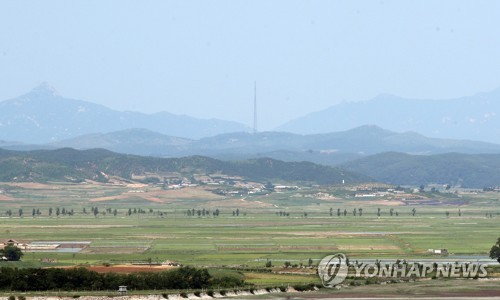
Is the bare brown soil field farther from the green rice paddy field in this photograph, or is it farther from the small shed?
the small shed

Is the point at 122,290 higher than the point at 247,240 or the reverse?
the reverse

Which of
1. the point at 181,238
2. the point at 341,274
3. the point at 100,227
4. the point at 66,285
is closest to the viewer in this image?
the point at 66,285

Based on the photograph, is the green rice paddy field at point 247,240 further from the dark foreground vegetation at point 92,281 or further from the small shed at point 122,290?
the small shed at point 122,290

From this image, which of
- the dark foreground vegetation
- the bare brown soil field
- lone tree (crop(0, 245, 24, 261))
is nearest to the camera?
the dark foreground vegetation

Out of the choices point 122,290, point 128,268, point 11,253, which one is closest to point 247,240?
point 11,253

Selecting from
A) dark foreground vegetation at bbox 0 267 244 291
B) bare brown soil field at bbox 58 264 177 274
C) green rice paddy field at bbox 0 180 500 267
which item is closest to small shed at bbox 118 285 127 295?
dark foreground vegetation at bbox 0 267 244 291

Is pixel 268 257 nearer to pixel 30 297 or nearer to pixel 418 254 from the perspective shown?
pixel 418 254

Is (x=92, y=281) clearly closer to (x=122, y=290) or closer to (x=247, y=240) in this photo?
(x=122, y=290)

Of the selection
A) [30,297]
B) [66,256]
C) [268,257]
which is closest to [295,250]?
[268,257]
